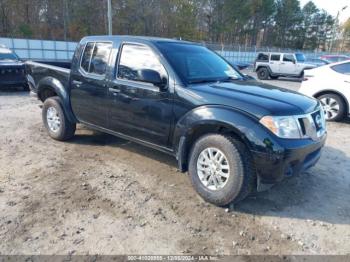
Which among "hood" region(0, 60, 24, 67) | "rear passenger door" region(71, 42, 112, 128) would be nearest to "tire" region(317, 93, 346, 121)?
"rear passenger door" region(71, 42, 112, 128)

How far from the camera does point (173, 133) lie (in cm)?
371

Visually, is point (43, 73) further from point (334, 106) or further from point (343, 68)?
point (343, 68)

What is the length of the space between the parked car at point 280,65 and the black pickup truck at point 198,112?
52.4 feet

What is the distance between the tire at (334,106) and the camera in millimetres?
7371

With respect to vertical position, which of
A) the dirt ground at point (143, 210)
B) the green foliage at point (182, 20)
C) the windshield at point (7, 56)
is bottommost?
the dirt ground at point (143, 210)

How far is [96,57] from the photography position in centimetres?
461

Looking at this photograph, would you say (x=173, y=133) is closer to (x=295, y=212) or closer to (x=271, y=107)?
(x=271, y=107)

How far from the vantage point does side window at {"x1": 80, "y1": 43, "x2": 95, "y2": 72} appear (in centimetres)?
470

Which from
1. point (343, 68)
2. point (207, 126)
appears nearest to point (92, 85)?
point (207, 126)

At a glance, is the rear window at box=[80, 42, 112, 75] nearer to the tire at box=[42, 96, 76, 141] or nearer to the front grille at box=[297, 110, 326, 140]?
the tire at box=[42, 96, 76, 141]

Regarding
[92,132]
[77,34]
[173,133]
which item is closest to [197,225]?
[173,133]

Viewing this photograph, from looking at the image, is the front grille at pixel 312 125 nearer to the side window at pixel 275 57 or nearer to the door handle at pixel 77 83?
the door handle at pixel 77 83

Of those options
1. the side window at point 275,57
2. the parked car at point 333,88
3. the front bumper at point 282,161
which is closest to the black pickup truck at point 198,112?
the front bumper at point 282,161

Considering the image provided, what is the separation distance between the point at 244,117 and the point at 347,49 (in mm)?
99001
